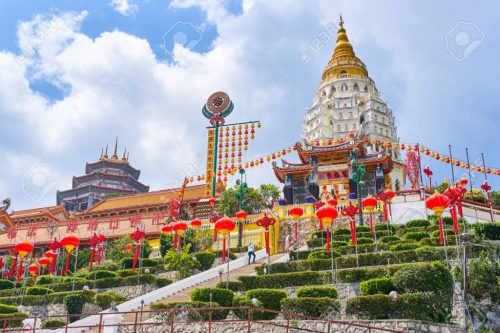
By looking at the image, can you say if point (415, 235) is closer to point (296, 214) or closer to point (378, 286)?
point (296, 214)

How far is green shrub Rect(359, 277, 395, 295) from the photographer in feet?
49.9

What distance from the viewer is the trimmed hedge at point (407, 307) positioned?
13891 millimetres

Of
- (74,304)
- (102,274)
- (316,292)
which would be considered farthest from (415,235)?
(102,274)

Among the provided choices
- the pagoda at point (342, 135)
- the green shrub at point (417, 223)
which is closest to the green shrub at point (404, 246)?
the green shrub at point (417, 223)

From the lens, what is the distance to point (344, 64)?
6069 centimetres

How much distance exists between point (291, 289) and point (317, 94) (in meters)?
45.4

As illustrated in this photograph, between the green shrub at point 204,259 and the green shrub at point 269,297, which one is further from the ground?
the green shrub at point 204,259

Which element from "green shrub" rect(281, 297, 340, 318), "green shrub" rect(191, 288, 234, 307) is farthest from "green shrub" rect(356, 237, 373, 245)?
"green shrub" rect(281, 297, 340, 318)

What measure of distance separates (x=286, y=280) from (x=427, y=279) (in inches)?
231


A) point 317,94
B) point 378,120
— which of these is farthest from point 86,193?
point 378,120

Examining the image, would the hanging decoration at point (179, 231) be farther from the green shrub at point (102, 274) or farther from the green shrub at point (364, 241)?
the green shrub at point (364, 241)

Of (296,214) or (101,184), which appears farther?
(101,184)

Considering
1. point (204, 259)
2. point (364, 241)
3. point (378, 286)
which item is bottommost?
point (378, 286)

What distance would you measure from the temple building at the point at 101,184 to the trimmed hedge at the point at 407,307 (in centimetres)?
6583
